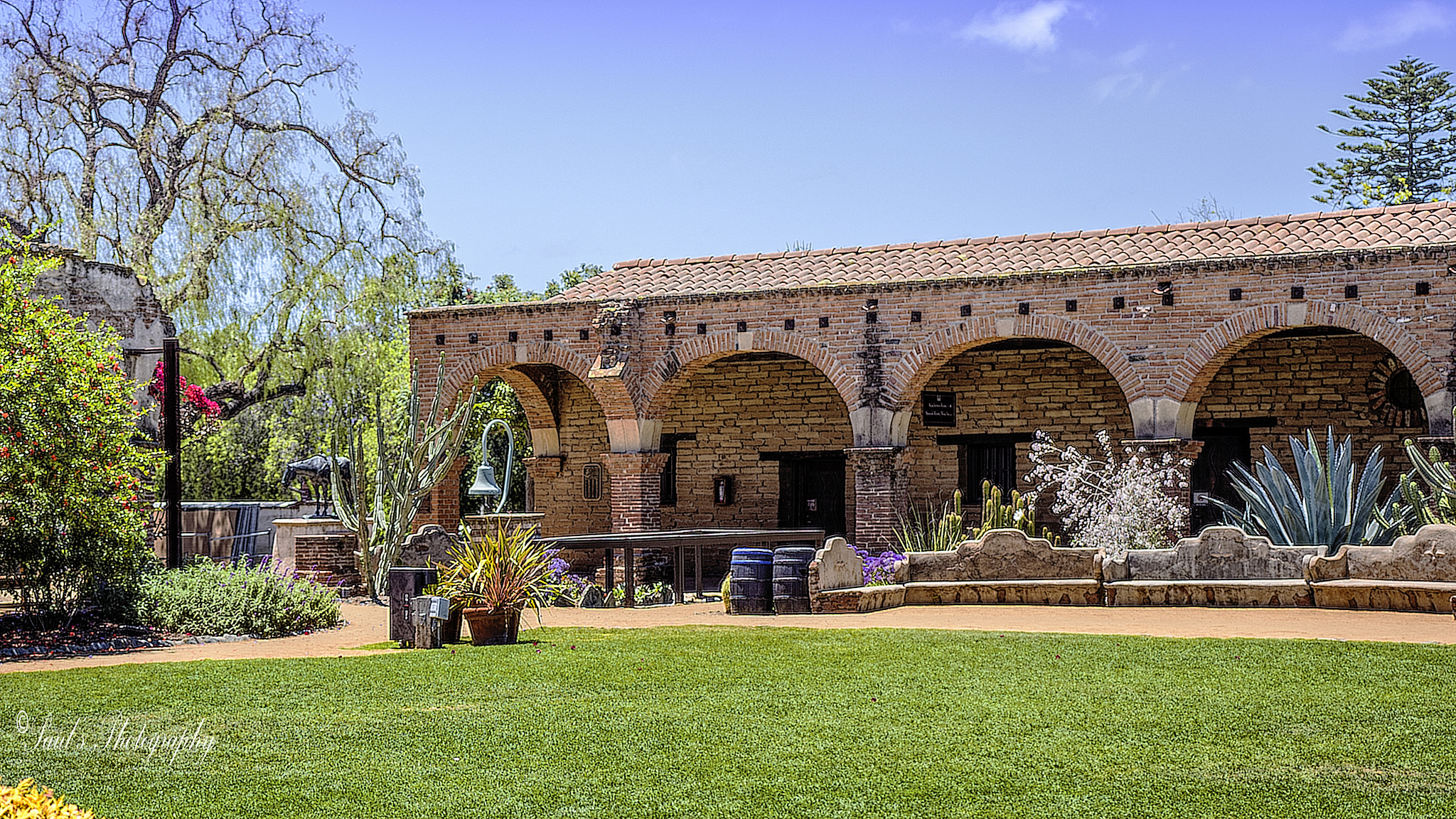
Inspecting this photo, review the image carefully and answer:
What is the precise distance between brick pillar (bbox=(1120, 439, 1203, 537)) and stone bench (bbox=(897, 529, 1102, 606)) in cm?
269

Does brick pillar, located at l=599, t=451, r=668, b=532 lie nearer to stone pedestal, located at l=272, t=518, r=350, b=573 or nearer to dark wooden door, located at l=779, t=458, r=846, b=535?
dark wooden door, located at l=779, t=458, r=846, b=535

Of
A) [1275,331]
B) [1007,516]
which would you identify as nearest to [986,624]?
[1007,516]

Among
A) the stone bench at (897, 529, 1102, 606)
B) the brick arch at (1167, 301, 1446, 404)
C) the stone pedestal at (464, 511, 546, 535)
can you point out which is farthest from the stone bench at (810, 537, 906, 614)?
the brick arch at (1167, 301, 1446, 404)

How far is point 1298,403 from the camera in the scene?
17422 mm

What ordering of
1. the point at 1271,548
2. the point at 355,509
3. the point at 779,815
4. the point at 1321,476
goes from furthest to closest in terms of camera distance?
the point at 355,509 → the point at 1321,476 → the point at 1271,548 → the point at 779,815

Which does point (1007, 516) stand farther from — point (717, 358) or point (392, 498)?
point (392, 498)

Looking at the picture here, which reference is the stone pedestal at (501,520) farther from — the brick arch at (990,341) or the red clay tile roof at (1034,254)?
the brick arch at (990,341)

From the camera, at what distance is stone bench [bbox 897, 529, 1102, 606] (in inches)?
525

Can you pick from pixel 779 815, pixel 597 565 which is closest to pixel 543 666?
pixel 779 815

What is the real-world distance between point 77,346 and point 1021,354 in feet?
38.8

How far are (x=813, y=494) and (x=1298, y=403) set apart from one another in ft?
21.9

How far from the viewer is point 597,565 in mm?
20391

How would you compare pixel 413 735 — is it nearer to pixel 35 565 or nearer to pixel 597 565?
pixel 35 565

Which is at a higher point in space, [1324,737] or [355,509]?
[355,509]
